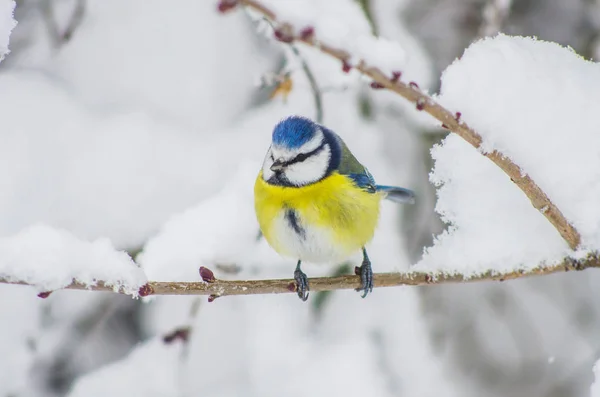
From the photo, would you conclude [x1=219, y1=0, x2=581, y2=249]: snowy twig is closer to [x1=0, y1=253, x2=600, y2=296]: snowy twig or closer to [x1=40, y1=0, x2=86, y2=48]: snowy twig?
[x1=0, y1=253, x2=600, y2=296]: snowy twig

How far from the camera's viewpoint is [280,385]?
2773 mm

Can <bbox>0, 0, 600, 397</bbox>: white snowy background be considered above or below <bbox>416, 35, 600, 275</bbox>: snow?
below

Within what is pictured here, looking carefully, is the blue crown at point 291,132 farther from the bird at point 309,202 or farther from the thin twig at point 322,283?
the thin twig at point 322,283

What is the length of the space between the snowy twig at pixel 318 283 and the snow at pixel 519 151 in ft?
0.07

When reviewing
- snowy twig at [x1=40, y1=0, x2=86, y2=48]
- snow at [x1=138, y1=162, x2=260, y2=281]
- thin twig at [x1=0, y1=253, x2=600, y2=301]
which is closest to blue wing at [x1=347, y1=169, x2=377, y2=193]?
snow at [x1=138, y1=162, x2=260, y2=281]

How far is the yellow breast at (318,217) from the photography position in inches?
90.6

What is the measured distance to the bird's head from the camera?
2254 mm

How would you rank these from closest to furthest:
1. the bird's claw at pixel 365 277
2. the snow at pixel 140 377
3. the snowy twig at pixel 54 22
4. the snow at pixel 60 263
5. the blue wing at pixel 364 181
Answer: the snow at pixel 60 263
the bird's claw at pixel 365 277
the blue wing at pixel 364 181
the snow at pixel 140 377
the snowy twig at pixel 54 22

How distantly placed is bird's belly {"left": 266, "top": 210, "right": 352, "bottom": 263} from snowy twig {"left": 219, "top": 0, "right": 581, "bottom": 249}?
3.12 ft

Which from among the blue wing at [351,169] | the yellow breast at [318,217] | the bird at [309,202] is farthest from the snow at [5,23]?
the blue wing at [351,169]

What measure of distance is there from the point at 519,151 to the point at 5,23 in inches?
45.7

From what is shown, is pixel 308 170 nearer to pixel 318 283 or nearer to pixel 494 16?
pixel 318 283

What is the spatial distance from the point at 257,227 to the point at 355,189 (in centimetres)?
45

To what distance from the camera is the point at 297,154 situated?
2.29m
